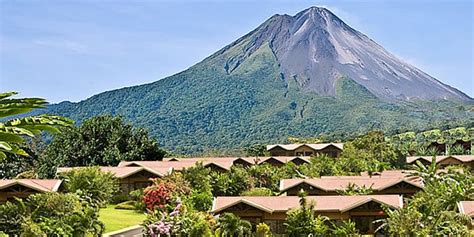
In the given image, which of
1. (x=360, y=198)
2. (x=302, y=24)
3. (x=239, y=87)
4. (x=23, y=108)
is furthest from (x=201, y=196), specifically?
(x=302, y=24)

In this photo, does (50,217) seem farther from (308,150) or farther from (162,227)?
(308,150)

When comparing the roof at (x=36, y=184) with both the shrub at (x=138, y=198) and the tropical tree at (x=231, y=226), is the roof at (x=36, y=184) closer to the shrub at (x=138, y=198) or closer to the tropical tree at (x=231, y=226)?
the shrub at (x=138, y=198)

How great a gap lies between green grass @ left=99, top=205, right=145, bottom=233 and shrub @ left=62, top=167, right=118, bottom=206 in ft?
1.87

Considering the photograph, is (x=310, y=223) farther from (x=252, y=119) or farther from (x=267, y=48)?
(x=267, y=48)

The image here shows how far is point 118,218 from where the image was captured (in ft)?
101

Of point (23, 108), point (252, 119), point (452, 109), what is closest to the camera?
point (23, 108)

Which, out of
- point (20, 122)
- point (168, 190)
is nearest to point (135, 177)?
point (168, 190)

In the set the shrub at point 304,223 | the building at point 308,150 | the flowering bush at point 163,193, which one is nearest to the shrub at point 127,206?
the flowering bush at point 163,193

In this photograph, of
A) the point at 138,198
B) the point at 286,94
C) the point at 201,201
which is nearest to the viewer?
the point at 201,201

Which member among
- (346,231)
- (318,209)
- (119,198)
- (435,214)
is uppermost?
(119,198)

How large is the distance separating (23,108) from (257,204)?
75.7ft

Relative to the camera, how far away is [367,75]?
551 ft

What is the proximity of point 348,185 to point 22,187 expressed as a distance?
14735 mm

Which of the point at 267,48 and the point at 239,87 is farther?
the point at 267,48
